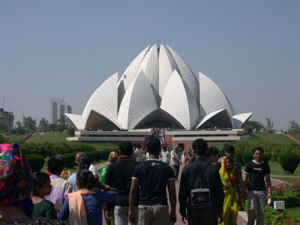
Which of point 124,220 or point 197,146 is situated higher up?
point 197,146

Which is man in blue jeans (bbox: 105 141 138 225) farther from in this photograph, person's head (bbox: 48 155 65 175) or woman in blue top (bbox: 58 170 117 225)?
woman in blue top (bbox: 58 170 117 225)

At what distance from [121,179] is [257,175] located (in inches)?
74.8

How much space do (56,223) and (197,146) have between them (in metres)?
2.53

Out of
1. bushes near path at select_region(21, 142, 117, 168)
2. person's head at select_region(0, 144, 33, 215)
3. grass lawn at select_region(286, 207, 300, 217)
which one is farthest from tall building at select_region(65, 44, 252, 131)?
person's head at select_region(0, 144, 33, 215)

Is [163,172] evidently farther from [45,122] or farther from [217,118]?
[45,122]

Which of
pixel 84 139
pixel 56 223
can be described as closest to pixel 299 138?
pixel 84 139

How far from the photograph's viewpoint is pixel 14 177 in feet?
5.64

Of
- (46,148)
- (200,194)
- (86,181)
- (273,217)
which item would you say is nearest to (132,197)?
(200,194)

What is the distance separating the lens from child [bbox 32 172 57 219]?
9.48 feet

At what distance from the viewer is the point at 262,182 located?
5.62 m

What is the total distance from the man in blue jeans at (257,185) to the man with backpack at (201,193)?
5.00 ft

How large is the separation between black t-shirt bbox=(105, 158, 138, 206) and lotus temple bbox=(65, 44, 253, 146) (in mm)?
35785

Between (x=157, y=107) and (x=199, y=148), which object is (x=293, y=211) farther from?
(x=157, y=107)

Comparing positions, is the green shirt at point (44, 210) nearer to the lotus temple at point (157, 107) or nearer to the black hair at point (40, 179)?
the black hair at point (40, 179)
